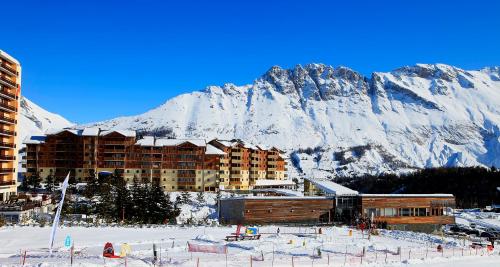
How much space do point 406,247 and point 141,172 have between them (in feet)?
222

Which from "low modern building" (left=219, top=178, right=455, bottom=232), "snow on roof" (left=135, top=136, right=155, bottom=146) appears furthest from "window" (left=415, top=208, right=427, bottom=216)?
"snow on roof" (left=135, top=136, right=155, bottom=146)

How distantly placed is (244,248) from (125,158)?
6857 cm

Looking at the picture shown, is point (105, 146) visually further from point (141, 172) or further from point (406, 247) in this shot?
point (406, 247)

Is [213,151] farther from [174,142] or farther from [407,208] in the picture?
[407,208]

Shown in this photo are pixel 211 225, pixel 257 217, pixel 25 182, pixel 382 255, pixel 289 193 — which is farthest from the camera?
pixel 25 182

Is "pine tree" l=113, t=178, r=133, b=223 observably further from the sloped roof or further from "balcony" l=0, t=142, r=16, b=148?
the sloped roof

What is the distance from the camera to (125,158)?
3910 inches

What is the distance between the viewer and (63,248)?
31172 mm

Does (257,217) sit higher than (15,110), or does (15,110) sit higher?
(15,110)

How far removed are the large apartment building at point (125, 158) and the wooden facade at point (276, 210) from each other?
42824 millimetres

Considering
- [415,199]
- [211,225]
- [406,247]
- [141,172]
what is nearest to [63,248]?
[211,225]

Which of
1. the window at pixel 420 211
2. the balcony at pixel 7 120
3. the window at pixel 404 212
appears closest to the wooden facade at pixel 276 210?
the window at pixel 404 212

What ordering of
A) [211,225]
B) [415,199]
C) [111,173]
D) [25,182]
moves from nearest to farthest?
[211,225] < [415,199] < [25,182] < [111,173]

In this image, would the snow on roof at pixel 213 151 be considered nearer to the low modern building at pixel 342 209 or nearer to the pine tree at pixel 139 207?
the low modern building at pixel 342 209
